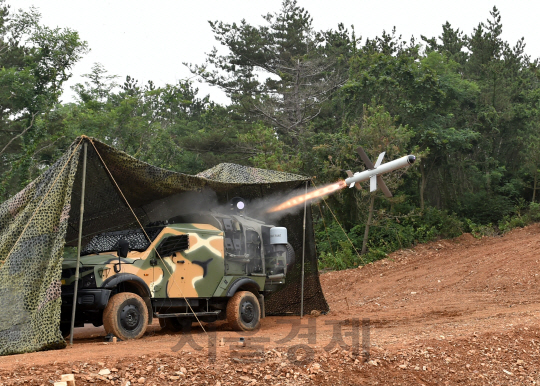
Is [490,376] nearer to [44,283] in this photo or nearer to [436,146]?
[44,283]

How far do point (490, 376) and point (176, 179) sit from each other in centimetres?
633

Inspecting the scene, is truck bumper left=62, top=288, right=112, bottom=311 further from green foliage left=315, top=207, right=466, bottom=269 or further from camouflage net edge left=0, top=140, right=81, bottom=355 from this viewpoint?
green foliage left=315, top=207, right=466, bottom=269

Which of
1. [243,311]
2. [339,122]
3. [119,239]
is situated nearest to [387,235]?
[339,122]

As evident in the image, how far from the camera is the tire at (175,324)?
1184 centimetres

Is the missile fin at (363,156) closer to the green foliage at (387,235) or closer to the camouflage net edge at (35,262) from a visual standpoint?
the camouflage net edge at (35,262)

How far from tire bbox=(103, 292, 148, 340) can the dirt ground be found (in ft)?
0.91

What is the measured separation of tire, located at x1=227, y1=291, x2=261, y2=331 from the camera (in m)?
11.5

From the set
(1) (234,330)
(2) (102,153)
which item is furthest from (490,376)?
(2) (102,153)

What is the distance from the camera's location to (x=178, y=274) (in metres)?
10.6

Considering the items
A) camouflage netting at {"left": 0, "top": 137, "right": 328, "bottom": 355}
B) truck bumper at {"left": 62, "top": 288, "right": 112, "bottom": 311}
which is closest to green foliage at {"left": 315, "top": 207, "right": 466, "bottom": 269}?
camouflage netting at {"left": 0, "top": 137, "right": 328, "bottom": 355}

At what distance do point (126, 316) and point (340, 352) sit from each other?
3.50 meters

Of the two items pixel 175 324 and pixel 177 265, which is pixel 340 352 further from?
pixel 175 324

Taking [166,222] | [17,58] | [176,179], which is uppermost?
[17,58]

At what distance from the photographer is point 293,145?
A: 108 feet
